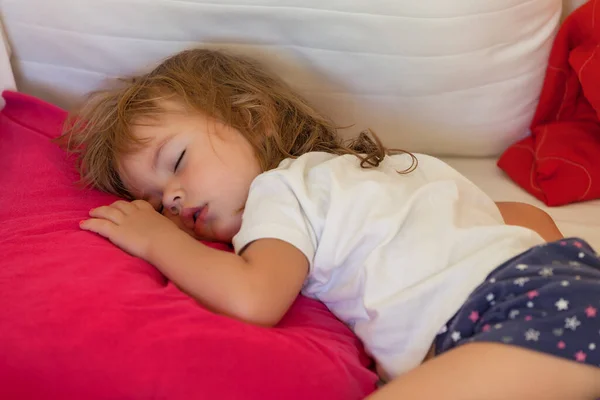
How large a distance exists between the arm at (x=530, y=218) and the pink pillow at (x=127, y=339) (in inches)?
15.8

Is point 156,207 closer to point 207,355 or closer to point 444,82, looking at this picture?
point 207,355

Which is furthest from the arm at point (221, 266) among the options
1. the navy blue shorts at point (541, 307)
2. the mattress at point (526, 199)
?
the mattress at point (526, 199)

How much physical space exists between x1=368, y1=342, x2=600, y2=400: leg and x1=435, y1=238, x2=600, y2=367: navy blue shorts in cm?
1

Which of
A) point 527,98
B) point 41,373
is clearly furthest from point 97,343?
point 527,98

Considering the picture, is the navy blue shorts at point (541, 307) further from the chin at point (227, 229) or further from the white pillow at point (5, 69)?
the white pillow at point (5, 69)

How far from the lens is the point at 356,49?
116 centimetres

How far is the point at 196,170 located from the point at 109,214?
151mm

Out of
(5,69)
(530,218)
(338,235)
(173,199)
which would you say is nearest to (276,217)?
(338,235)

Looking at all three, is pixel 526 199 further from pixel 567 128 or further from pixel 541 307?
pixel 541 307

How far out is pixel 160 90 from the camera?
1046 mm

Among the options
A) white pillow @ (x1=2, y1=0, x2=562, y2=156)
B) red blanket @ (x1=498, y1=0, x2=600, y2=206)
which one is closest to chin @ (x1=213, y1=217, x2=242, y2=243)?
white pillow @ (x1=2, y1=0, x2=562, y2=156)

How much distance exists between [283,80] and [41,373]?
723 millimetres

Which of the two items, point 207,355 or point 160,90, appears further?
point 160,90

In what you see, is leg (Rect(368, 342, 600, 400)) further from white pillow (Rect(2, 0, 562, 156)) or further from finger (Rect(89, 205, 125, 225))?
white pillow (Rect(2, 0, 562, 156))
